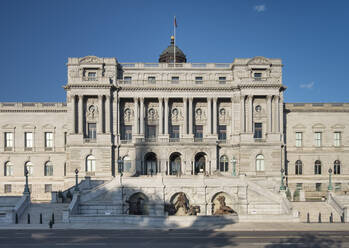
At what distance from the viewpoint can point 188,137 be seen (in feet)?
157

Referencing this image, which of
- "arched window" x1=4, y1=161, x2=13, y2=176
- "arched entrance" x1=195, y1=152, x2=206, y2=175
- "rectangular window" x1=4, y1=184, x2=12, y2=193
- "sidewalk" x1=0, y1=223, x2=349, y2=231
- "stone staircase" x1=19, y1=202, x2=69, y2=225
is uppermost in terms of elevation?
"arched entrance" x1=195, y1=152, x2=206, y2=175

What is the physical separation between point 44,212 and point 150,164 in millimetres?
19495

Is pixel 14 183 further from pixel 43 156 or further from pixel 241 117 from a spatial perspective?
pixel 241 117

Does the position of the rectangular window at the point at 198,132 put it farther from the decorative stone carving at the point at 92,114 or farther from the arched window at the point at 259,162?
the decorative stone carving at the point at 92,114

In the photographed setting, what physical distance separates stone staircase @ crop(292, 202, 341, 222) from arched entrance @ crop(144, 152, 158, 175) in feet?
72.7

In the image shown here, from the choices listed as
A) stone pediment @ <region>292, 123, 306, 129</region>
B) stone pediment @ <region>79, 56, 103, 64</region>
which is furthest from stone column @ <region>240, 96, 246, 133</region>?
stone pediment @ <region>79, 56, 103, 64</region>

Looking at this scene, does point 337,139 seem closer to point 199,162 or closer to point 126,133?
point 199,162

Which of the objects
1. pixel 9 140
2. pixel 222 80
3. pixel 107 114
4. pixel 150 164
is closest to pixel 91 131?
pixel 107 114

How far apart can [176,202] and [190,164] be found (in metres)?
12.4

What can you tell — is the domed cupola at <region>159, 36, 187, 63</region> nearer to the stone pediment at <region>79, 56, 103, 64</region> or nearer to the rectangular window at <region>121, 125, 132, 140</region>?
the stone pediment at <region>79, 56, 103, 64</region>

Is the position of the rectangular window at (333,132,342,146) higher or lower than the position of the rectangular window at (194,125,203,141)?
lower

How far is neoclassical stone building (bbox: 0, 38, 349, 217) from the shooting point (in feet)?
152

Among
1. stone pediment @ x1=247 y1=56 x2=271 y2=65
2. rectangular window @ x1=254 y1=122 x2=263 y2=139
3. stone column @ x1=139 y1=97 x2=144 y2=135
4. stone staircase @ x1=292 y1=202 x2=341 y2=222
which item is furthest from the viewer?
stone pediment @ x1=247 y1=56 x2=271 y2=65

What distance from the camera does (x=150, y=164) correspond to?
160 feet
